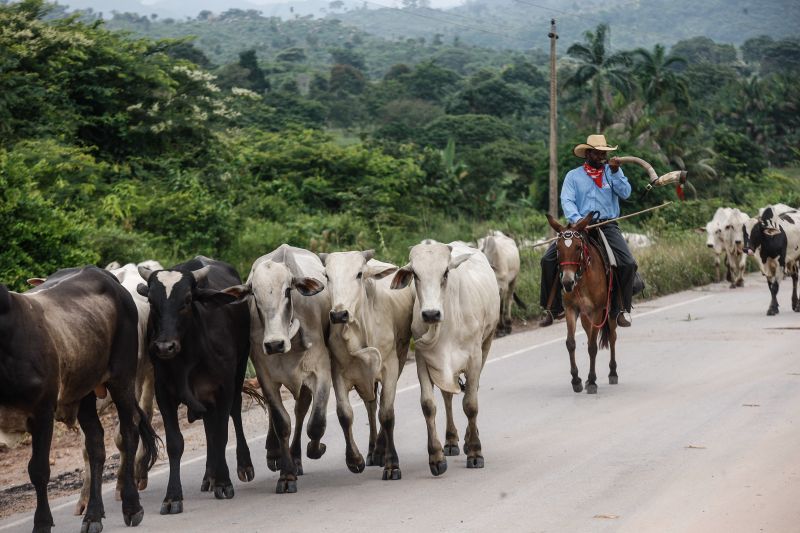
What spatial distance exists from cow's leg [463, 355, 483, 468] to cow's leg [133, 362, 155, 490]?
2.53 m

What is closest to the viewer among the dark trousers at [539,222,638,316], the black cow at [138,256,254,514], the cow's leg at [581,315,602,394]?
the black cow at [138,256,254,514]

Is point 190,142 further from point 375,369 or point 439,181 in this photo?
point 375,369

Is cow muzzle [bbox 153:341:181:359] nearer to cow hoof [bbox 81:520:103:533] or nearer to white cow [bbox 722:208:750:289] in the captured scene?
cow hoof [bbox 81:520:103:533]

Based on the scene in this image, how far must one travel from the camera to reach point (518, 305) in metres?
20.4

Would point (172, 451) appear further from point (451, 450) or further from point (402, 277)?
point (451, 450)

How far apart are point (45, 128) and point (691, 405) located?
17.4 metres

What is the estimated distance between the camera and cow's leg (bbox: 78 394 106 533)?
308 inches

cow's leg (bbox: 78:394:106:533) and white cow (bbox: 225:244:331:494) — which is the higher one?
white cow (bbox: 225:244:331:494)

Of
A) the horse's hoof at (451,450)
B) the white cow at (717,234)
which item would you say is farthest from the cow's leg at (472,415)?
the white cow at (717,234)

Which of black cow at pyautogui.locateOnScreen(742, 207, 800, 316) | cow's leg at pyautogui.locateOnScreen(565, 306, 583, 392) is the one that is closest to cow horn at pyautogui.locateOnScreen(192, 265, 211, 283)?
cow's leg at pyautogui.locateOnScreen(565, 306, 583, 392)

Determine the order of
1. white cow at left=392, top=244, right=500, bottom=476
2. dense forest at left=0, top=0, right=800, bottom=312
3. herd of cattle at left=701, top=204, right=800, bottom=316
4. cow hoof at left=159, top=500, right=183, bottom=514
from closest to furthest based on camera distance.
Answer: cow hoof at left=159, top=500, right=183, bottom=514 → white cow at left=392, top=244, right=500, bottom=476 → herd of cattle at left=701, top=204, right=800, bottom=316 → dense forest at left=0, top=0, right=800, bottom=312

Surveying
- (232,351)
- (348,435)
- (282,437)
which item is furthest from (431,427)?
(232,351)

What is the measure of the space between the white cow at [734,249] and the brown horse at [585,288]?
11.7m

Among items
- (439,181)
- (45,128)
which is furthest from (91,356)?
(439,181)
